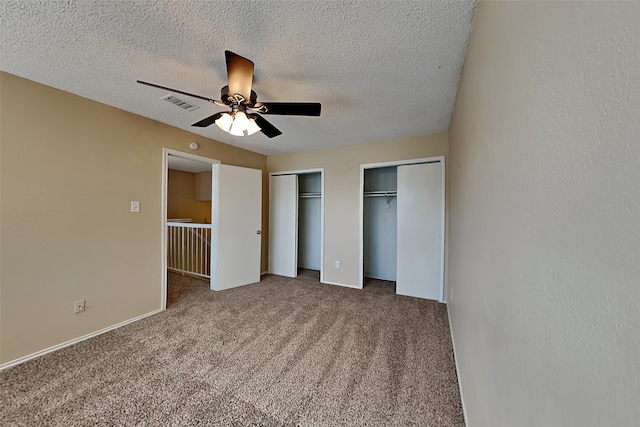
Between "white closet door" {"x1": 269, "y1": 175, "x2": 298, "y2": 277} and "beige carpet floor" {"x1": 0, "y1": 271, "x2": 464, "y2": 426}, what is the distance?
155 centimetres

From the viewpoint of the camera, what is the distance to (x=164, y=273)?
2852 millimetres

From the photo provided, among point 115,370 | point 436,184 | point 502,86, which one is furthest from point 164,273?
point 436,184

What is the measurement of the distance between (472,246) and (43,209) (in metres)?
3.31

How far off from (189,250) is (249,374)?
342cm

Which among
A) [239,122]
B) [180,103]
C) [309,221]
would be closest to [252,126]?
[239,122]

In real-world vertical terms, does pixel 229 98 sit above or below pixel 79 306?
above

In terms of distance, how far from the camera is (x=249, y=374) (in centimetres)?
173

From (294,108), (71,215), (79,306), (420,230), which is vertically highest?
(294,108)

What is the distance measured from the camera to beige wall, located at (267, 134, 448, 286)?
3.60 metres

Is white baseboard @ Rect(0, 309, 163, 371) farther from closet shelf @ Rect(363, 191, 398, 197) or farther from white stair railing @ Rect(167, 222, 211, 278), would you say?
closet shelf @ Rect(363, 191, 398, 197)

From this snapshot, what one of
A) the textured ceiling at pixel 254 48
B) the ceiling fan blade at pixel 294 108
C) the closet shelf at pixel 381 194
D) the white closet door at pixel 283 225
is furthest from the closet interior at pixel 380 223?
the ceiling fan blade at pixel 294 108

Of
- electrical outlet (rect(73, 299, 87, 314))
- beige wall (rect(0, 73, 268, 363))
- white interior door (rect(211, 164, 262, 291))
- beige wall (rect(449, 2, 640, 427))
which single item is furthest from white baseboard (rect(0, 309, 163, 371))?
beige wall (rect(449, 2, 640, 427))

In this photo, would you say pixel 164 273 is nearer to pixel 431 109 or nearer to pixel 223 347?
pixel 223 347

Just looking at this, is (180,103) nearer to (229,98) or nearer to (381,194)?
(229,98)
